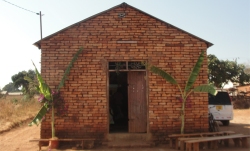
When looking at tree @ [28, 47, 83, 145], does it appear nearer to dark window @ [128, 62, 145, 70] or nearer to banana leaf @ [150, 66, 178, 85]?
dark window @ [128, 62, 145, 70]

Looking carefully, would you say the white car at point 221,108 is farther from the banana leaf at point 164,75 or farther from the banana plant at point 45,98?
the banana plant at point 45,98

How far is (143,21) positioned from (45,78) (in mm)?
3827

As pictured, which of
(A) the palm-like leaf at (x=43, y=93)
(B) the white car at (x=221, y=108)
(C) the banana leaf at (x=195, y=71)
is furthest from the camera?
(B) the white car at (x=221, y=108)

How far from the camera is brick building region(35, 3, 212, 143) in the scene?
8.81 meters

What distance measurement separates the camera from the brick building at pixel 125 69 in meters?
8.81

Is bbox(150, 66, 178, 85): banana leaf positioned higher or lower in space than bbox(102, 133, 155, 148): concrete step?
higher

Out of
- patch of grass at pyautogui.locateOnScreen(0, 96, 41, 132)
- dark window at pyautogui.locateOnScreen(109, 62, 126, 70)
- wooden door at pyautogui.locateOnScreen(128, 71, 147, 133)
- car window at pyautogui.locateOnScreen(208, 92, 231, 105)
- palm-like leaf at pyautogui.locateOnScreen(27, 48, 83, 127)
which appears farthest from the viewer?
patch of grass at pyautogui.locateOnScreen(0, 96, 41, 132)

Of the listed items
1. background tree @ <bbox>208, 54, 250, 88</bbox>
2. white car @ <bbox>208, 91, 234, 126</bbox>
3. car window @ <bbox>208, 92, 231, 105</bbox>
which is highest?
background tree @ <bbox>208, 54, 250, 88</bbox>

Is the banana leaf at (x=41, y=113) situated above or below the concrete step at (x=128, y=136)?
above

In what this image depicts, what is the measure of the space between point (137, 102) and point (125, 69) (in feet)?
4.07

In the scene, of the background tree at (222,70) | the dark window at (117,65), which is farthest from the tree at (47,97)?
the background tree at (222,70)

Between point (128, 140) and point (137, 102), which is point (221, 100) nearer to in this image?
point (137, 102)

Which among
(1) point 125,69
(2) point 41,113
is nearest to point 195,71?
(1) point 125,69

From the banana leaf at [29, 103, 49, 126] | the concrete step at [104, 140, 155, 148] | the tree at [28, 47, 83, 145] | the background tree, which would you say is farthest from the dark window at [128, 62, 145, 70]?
the background tree
